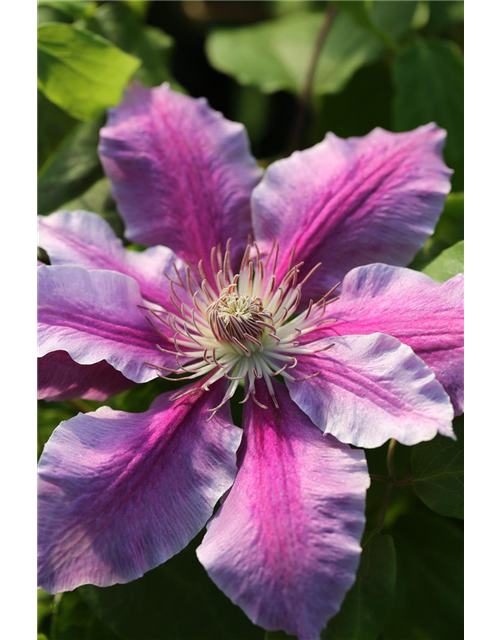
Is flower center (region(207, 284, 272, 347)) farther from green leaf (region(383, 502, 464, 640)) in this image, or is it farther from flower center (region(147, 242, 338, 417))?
green leaf (region(383, 502, 464, 640))

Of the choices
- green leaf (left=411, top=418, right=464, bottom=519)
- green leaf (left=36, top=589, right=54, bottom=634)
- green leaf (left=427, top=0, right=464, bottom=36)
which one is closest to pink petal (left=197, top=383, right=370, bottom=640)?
green leaf (left=411, top=418, right=464, bottom=519)

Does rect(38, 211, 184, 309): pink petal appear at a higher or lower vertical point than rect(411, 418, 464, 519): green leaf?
higher

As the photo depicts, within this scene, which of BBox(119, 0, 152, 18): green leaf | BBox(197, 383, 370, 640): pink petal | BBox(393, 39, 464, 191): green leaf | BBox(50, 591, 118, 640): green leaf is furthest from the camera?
BBox(119, 0, 152, 18): green leaf

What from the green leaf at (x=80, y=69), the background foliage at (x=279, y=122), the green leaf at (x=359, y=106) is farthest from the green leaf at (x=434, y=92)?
the green leaf at (x=80, y=69)

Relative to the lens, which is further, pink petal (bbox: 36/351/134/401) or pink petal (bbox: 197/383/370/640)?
pink petal (bbox: 36/351/134/401)

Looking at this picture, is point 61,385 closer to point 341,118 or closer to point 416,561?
point 416,561

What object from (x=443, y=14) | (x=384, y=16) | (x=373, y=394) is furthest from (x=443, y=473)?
(x=443, y=14)

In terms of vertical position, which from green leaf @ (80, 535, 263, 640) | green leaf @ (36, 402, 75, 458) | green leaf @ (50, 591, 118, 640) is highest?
green leaf @ (80, 535, 263, 640)
